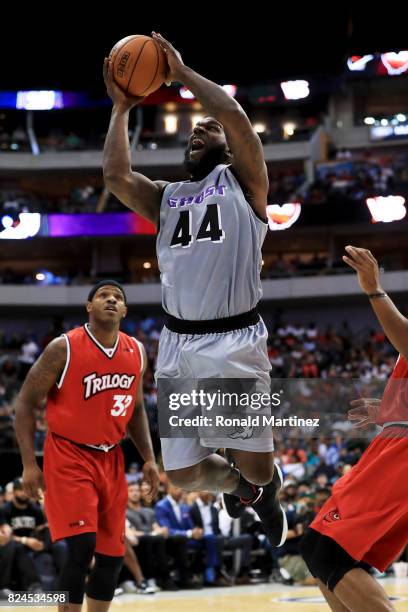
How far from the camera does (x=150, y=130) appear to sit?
39.6 m

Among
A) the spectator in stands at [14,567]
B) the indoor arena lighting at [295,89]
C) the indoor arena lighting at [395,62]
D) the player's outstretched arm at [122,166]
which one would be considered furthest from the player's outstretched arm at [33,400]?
the indoor arena lighting at [395,62]

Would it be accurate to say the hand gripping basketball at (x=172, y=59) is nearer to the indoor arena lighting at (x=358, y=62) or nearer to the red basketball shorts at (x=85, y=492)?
the red basketball shorts at (x=85, y=492)

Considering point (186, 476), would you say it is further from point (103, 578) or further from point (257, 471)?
point (103, 578)

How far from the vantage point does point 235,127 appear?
4.68 meters

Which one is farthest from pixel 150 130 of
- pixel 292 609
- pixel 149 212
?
pixel 149 212

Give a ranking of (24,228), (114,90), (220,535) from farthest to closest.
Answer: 1. (24,228)
2. (220,535)
3. (114,90)

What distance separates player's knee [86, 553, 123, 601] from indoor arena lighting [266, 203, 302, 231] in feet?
90.8

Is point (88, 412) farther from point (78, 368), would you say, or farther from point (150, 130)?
point (150, 130)

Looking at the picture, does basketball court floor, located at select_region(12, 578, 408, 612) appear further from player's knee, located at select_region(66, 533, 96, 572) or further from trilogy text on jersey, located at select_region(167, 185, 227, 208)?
trilogy text on jersey, located at select_region(167, 185, 227, 208)

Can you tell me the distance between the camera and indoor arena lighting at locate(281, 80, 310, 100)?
37.1m

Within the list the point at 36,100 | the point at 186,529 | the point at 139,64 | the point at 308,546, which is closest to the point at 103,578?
the point at 308,546

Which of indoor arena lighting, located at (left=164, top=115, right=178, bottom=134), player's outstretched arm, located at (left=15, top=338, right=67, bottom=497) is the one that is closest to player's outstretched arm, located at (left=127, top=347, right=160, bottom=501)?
player's outstretched arm, located at (left=15, top=338, right=67, bottom=497)

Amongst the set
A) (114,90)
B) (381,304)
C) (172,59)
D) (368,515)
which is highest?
(172,59)

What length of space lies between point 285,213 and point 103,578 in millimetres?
28058
